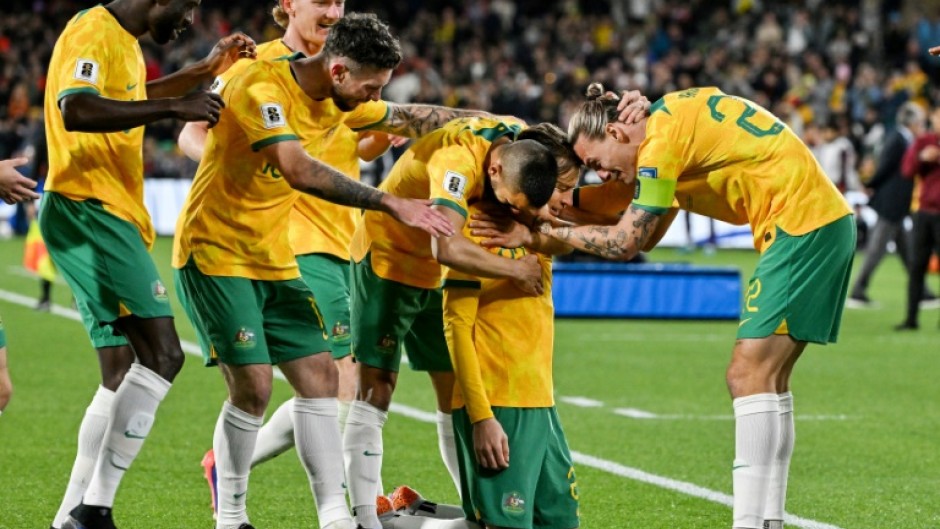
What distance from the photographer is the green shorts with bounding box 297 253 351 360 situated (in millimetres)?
7090

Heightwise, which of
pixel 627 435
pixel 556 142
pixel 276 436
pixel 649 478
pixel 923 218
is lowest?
pixel 627 435

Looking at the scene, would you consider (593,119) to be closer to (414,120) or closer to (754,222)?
(754,222)

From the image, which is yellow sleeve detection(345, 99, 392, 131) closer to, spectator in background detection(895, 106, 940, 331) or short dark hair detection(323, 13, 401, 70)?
short dark hair detection(323, 13, 401, 70)

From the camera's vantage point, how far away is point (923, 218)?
48.1ft

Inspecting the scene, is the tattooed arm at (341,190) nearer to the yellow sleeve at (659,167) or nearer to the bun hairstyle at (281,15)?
the yellow sleeve at (659,167)

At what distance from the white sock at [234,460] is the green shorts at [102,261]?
0.50 meters

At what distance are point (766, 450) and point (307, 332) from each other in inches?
71.7

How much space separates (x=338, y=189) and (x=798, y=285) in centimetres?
175

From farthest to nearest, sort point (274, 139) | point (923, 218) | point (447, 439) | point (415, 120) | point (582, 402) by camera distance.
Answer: point (923, 218)
point (582, 402)
point (447, 439)
point (415, 120)
point (274, 139)

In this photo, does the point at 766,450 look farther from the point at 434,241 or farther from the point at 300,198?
the point at 300,198

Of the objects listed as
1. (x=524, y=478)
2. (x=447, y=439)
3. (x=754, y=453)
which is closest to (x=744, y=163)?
(x=754, y=453)

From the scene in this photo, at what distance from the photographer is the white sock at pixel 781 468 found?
592cm

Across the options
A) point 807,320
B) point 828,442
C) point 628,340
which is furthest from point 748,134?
point 628,340

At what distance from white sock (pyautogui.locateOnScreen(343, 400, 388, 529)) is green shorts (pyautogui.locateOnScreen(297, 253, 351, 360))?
0.81 m
